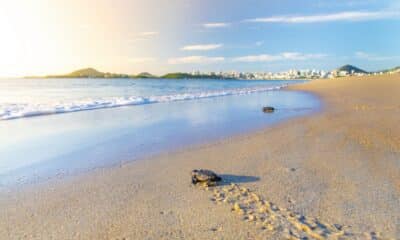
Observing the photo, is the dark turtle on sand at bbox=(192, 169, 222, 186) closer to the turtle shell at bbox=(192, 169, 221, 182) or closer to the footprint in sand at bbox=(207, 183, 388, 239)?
the turtle shell at bbox=(192, 169, 221, 182)

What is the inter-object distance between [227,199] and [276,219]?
843 mm

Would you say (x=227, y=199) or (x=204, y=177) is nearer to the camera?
(x=227, y=199)

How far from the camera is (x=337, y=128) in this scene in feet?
31.8

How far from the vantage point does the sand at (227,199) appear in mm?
3355

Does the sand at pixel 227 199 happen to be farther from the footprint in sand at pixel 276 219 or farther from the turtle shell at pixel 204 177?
the turtle shell at pixel 204 177

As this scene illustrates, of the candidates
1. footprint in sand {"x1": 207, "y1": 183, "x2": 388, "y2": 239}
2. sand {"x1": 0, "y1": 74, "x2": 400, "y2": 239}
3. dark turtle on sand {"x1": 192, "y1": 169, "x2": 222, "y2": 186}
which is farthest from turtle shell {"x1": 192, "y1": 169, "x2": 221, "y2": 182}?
footprint in sand {"x1": 207, "y1": 183, "x2": 388, "y2": 239}

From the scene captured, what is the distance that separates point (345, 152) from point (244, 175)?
2884mm

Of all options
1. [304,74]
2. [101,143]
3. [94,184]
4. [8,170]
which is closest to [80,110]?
[101,143]

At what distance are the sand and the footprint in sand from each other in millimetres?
11

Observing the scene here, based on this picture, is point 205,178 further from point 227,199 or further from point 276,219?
point 276,219

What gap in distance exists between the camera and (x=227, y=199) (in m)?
4.23

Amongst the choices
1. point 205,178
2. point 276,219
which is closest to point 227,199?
point 205,178

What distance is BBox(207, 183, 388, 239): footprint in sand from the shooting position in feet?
10.6

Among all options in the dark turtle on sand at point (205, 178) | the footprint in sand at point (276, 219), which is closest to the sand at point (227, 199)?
the footprint in sand at point (276, 219)
